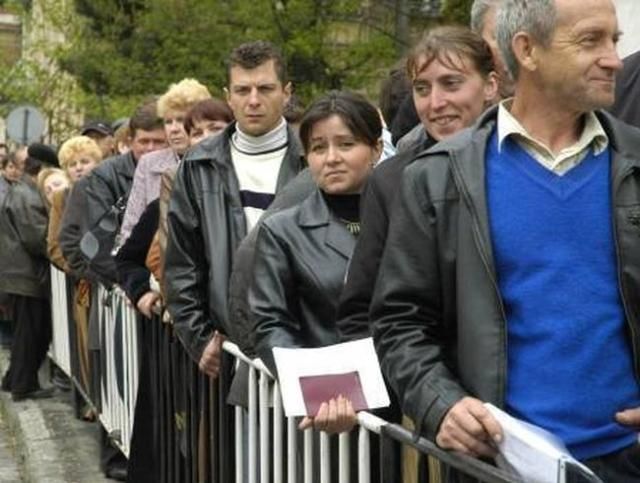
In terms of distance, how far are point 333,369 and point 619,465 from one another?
105 centimetres

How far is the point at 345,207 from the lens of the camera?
5.30 m

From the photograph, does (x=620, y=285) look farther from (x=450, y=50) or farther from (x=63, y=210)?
(x=63, y=210)

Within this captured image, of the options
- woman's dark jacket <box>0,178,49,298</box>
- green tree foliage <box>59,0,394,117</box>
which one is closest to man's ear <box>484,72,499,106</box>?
woman's dark jacket <box>0,178,49,298</box>

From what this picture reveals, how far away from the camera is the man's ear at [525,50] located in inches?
143

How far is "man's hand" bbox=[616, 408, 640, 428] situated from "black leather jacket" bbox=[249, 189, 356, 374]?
5.64 ft

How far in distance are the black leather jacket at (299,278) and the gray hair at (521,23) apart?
1515mm

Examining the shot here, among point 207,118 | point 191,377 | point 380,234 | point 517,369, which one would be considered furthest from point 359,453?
point 207,118

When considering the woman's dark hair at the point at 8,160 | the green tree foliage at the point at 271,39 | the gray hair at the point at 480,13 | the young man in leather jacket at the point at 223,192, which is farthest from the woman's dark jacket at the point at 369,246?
the green tree foliage at the point at 271,39

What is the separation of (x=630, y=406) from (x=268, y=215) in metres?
2.16

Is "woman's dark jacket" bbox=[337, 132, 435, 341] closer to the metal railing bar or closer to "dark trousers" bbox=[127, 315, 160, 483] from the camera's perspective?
the metal railing bar

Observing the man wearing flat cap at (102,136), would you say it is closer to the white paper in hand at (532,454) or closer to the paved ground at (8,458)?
the paved ground at (8,458)

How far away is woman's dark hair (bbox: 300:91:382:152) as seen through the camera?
5.36 meters

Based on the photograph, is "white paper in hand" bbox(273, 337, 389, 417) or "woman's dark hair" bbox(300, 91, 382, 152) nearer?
"white paper in hand" bbox(273, 337, 389, 417)

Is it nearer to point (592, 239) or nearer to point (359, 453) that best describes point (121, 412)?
point (359, 453)
